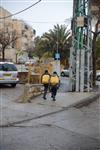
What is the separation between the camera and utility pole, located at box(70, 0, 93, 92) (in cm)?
2456

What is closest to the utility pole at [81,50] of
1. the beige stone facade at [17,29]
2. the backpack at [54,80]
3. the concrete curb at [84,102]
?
the concrete curb at [84,102]

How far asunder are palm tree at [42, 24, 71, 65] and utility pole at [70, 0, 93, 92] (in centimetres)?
5202

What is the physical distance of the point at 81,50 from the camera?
24609 millimetres

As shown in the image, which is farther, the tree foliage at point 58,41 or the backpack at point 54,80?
the tree foliage at point 58,41

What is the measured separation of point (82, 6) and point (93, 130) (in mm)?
14102

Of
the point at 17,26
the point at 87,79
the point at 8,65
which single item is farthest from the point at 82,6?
the point at 17,26

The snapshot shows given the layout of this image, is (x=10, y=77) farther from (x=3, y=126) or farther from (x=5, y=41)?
(x=5, y=41)

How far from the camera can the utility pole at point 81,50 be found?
24562mm

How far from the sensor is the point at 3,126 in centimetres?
1222

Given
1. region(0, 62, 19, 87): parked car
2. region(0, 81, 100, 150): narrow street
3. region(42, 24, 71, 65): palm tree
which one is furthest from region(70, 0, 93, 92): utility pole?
region(42, 24, 71, 65): palm tree

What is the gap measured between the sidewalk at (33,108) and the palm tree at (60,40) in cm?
5748

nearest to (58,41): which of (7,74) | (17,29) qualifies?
(17,29)

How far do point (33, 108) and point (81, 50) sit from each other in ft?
28.3

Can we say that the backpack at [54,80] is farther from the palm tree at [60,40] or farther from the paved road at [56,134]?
the palm tree at [60,40]
